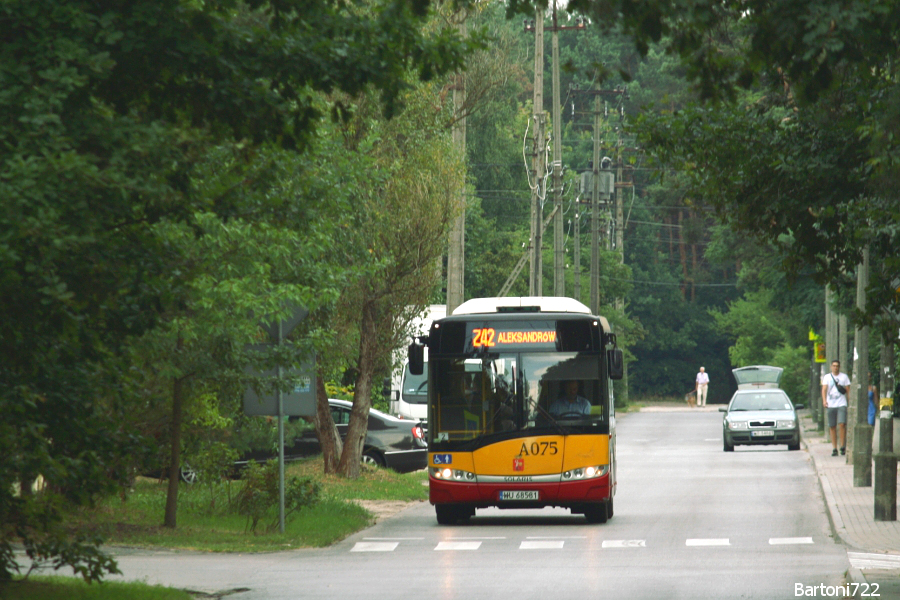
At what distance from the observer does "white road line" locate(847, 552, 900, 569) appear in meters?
12.1

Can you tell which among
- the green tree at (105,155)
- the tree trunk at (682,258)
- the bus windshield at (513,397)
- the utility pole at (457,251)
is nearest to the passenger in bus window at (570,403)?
the bus windshield at (513,397)

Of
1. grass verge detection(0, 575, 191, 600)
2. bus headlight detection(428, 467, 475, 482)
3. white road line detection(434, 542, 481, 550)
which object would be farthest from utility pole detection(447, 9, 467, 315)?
grass verge detection(0, 575, 191, 600)

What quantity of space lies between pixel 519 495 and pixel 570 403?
131 cm

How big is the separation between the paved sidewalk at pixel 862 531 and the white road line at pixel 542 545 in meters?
3.02

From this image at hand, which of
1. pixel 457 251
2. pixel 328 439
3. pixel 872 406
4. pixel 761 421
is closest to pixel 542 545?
pixel 328 439

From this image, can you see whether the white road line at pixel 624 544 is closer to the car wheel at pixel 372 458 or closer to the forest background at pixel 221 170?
the forest background at pixel 221 170

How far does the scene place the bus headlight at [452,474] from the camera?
17359 millimetres

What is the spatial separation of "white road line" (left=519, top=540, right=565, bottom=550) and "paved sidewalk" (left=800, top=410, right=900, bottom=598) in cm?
302

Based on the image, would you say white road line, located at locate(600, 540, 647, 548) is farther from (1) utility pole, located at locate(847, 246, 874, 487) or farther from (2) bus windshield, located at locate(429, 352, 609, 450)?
(1) utility pole, located at locate(847, 246, 874, 487)

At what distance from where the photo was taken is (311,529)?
54.1 ft

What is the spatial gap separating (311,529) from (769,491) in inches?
374

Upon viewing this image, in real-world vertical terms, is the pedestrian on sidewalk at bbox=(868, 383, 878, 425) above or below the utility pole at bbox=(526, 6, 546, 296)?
below

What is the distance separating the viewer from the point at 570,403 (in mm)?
17281

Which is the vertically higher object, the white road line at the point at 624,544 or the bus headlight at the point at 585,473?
the bus headlight at the point at 585,473
